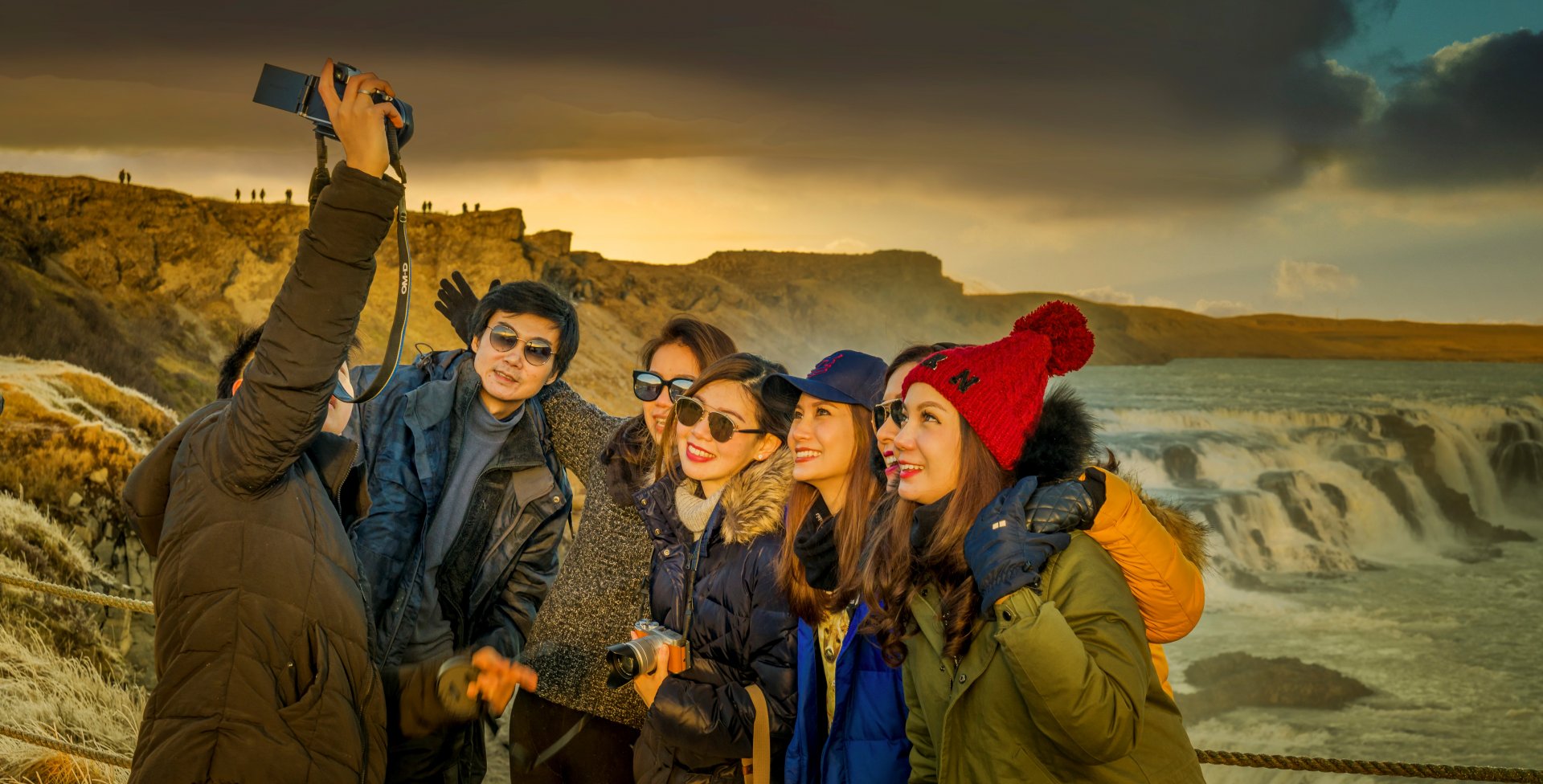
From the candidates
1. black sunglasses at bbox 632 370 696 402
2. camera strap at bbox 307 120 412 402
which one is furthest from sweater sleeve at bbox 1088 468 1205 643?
black sunglasses at bbox 632 370 696 402

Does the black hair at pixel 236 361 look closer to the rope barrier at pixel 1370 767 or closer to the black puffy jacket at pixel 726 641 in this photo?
the black puffy jacket at pixel 726 641

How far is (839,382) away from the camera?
10.4 ft

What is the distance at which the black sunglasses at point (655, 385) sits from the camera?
3.73 meters

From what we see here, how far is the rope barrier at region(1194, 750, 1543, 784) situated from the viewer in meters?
2.89

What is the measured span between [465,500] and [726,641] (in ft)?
3.46

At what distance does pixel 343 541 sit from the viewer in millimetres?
2295

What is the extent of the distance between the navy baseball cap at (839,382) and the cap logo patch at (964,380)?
0.63 meters

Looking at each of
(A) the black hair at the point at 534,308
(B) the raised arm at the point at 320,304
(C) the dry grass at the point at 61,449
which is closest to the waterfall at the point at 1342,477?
(C) the dry grass at the point at 61,449

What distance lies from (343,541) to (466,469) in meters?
1.23

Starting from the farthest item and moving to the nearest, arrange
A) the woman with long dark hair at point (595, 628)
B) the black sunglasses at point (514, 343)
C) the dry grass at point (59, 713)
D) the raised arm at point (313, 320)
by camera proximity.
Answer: the dry grass at point (59, 713) → the black sunglasses at point (514, 343) → the woman with long dark hair at point (595, 628) → the raised arm at point (313, 320)

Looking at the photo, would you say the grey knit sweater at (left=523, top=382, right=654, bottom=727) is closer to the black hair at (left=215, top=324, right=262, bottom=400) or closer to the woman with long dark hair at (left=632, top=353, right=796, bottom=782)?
the woman with long dark hair at (left=632, top=353, right=796, bottom=782)

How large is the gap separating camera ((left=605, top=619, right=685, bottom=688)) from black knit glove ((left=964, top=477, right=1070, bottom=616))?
3.24ft

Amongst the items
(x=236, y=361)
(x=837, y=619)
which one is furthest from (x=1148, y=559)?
(x=236, y=361)

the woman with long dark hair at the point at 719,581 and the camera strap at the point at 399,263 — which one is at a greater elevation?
the camera strap at the point at 399,263
